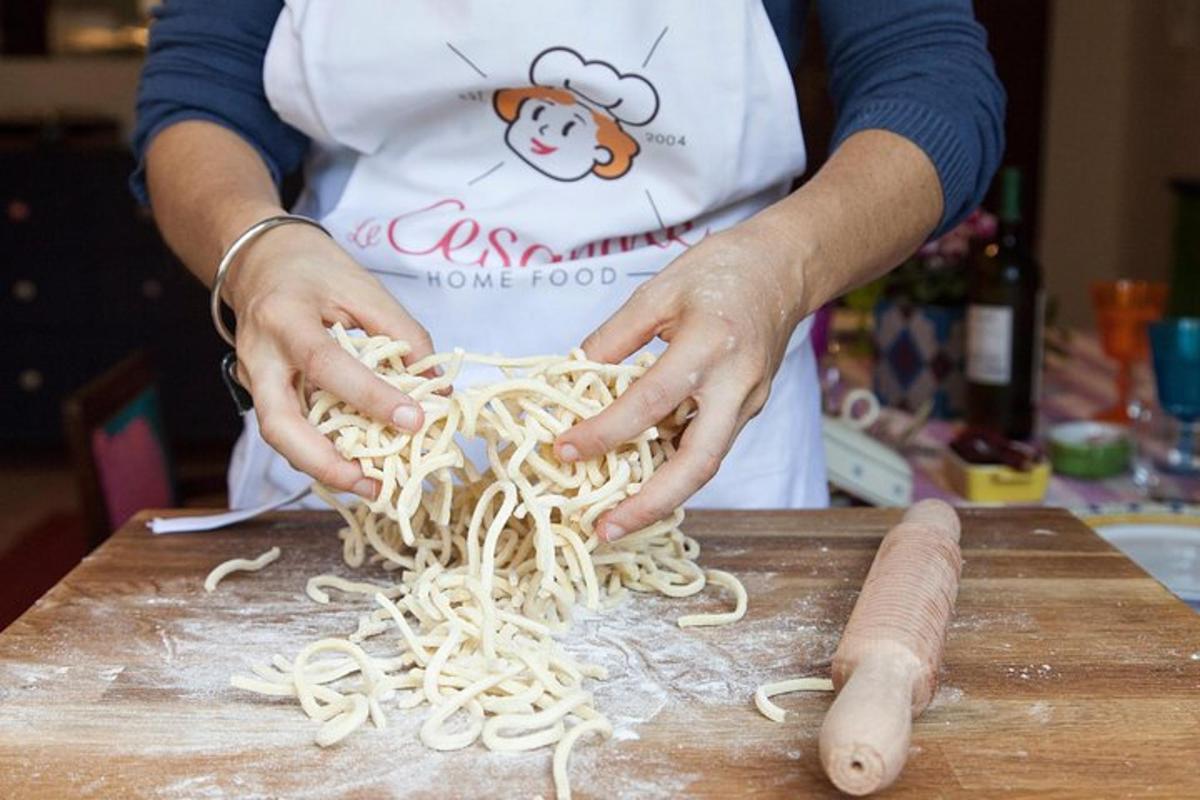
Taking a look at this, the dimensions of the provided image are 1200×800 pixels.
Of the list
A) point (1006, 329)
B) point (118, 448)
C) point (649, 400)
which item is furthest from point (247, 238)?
point (1006, 329)

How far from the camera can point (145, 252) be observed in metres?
4.96

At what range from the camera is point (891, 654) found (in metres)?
0.89

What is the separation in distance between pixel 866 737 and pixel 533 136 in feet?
2.48

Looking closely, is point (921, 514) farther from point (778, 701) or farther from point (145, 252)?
point (145, 252)

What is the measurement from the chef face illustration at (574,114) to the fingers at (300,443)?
41cm

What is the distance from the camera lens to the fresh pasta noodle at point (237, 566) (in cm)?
120

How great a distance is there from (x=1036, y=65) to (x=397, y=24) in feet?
14.3

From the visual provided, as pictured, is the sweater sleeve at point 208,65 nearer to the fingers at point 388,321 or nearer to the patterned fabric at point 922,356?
the fingers at point 388,321

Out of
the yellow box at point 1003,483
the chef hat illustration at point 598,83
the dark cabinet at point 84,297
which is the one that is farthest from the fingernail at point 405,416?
the dark cabinet at point 84,297

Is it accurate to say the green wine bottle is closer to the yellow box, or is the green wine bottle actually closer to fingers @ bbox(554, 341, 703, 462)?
the yellow box

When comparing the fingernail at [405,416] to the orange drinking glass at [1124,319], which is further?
the orange drinking glass at [1124,319]

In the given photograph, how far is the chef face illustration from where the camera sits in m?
1.32

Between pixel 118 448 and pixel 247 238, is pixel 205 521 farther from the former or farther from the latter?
pixel 118 448

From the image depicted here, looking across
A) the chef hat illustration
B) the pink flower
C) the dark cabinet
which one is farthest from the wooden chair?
the dark cabinet
